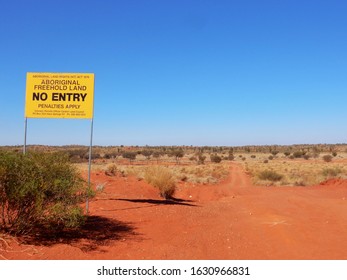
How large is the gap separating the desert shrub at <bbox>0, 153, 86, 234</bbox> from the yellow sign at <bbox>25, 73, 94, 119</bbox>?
357 centimetres

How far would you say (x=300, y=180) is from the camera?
94.3 feet

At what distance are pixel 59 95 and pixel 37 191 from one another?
507 centimetres

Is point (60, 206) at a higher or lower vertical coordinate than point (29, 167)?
lower

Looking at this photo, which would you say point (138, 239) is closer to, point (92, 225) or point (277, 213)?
point (92, 225)

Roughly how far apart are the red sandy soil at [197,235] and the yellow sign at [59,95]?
3321mm

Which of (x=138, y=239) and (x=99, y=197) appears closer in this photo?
(x=138, y=239)

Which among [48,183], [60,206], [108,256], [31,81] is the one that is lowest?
[108,256]

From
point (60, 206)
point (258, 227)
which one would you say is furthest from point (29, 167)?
point (258, 227)

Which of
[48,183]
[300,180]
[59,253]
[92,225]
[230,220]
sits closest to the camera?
[59,253]

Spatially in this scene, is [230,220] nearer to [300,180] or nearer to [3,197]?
[3,197]

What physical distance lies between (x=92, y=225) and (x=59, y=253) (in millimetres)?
2642

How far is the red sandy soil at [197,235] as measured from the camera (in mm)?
7191

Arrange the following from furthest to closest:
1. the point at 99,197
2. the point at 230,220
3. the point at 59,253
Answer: the point at 99,197 < the point at 230,220 < the point at 59,253

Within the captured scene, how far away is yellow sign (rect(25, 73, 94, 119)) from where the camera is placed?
11.5 m
